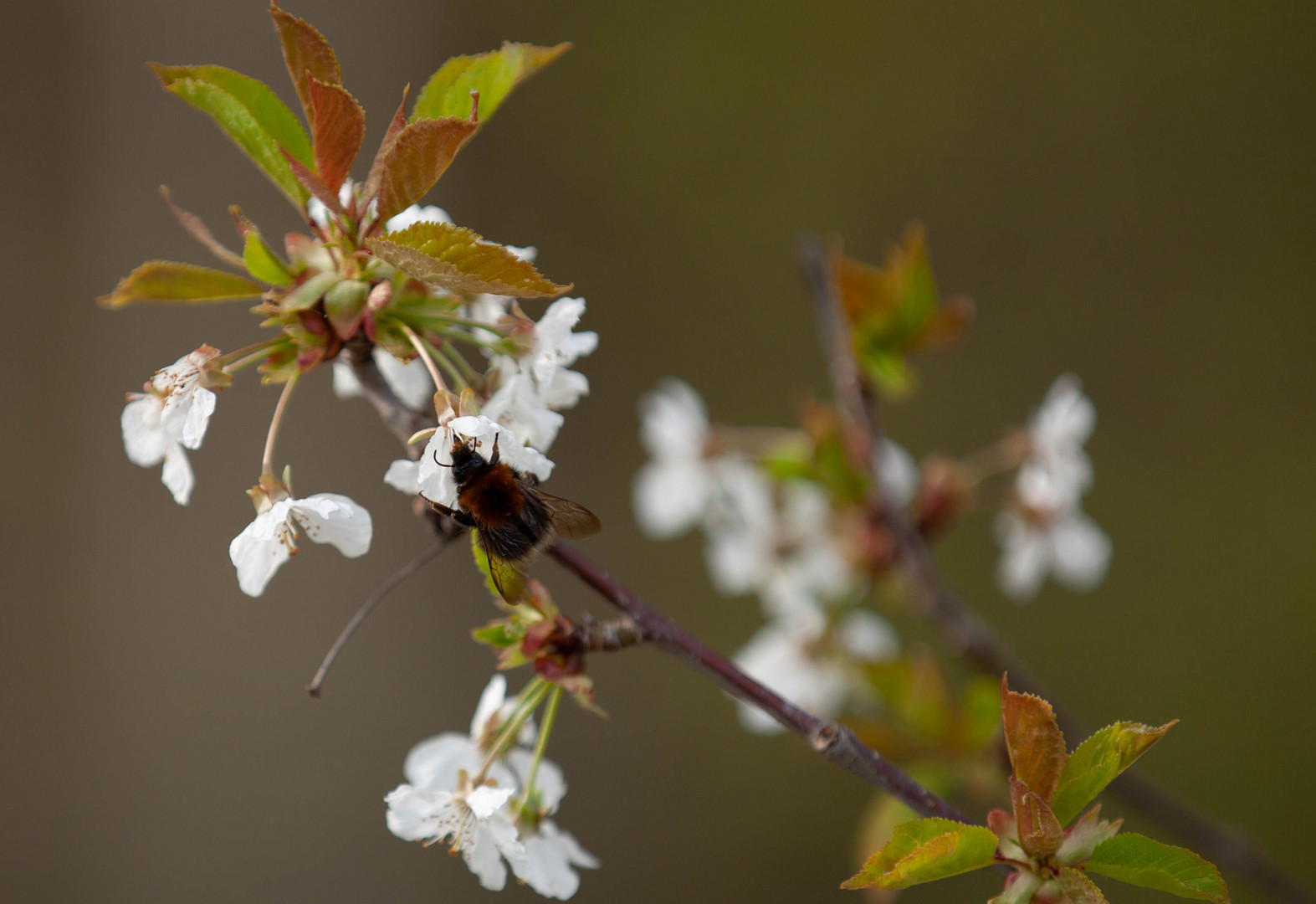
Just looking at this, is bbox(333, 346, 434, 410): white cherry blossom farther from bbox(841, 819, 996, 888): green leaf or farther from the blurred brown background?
the blurred brown background

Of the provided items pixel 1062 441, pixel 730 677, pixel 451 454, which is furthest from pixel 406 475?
pixel 1062 441

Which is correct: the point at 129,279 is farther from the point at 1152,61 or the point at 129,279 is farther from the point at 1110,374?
the point at 1152,61

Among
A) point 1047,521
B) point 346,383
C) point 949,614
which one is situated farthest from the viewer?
point 1047,521

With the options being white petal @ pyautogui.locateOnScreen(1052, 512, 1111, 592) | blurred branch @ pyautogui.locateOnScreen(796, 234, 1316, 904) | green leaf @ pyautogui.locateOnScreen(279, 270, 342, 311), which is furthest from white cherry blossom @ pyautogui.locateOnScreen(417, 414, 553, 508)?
white petal @ pyautogui.locateOnScreen(1052, 512, 1111, 592)

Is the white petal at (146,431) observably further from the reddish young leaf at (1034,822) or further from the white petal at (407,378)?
the reddish young leaf at (1034,822)

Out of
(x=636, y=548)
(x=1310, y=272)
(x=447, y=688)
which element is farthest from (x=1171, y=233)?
(x=447, y=688)

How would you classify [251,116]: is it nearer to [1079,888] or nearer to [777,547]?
[1079,888]
